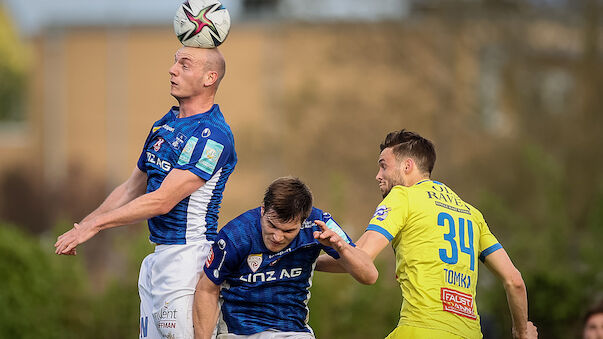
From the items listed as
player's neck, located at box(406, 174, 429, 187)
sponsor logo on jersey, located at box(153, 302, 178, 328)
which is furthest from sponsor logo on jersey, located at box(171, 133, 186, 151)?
player's neck, located at box(406, 174, 429, 187)

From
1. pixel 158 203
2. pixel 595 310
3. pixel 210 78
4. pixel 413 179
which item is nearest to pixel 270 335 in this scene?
pixel 158 203

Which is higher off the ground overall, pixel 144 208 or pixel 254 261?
pixel 144 208

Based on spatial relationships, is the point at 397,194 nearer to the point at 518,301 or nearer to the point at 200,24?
the point at 518,301

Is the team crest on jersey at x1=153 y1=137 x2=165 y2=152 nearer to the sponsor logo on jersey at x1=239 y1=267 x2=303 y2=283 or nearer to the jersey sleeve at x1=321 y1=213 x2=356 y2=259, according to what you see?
the sponsor logo on jersey at x1=239 y1=267 x2=303 y2=283

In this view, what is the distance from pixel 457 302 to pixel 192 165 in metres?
1.72

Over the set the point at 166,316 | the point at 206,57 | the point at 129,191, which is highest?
the point at 206,57

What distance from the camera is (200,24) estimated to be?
529cm

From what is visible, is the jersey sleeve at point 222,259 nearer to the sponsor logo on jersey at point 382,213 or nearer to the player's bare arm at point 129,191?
the sponsor logo on jersey at point 382,213

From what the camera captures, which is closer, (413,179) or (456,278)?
(456,278)

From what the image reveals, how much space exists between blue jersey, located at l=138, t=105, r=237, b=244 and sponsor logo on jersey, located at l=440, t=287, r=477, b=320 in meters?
1.48

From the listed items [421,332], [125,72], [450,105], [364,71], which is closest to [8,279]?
[421,332]

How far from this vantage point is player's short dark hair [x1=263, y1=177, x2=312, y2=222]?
4562 millimetres

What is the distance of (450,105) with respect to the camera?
1925cm

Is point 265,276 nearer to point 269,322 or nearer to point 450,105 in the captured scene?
point 269,322
